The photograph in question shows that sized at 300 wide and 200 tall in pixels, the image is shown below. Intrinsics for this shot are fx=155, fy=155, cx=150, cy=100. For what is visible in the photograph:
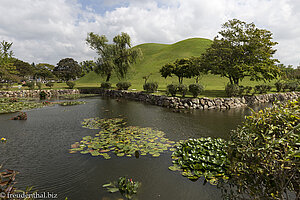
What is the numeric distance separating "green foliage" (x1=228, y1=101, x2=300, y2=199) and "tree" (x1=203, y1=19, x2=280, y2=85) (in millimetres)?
24878

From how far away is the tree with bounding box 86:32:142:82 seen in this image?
142 feet

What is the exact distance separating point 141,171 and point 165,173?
100 cm

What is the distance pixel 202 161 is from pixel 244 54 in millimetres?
27808

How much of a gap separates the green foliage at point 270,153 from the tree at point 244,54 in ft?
81.6

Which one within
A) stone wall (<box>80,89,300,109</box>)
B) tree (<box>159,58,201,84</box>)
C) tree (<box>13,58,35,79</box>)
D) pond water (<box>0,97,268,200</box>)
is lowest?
pond water (<box>0,97,268,200</box>)

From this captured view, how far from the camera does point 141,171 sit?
6.47m

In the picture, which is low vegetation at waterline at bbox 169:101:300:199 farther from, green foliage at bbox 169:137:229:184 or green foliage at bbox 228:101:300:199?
green foliage at bbox 169:137:229:184

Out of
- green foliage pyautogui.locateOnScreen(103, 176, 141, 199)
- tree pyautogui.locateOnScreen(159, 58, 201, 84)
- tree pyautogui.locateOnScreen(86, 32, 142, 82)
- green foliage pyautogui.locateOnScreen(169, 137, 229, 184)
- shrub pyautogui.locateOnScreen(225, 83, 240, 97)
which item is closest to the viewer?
green foliage pyautogui.locateOnScreen(103, 176, 141, 199)

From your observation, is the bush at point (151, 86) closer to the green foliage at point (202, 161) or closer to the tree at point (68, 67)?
the green foliage at point (202, 161)

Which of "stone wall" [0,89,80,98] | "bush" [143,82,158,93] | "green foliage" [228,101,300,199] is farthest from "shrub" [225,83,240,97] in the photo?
"stone wall" [0,89,80,98]

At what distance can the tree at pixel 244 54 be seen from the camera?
86.1 feet

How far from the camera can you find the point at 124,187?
538 centimetres

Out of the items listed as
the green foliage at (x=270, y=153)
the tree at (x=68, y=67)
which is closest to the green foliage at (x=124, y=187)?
the green foliage at (x=270, y=153)

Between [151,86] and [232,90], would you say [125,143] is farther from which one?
[151,86]
